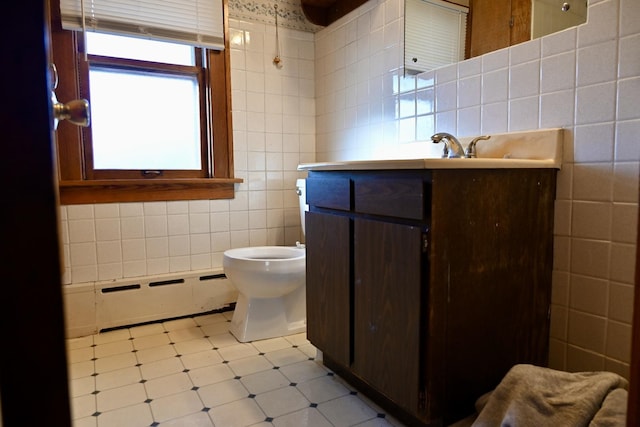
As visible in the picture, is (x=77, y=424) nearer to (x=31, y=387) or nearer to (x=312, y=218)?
(x=312, y=218)

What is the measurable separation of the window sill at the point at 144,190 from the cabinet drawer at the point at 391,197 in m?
1.22

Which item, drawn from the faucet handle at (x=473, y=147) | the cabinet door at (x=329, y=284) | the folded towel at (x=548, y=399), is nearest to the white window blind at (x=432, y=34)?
the faucet handle at (x=473, y=147)

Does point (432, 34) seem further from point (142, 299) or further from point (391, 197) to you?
point (142, 299)

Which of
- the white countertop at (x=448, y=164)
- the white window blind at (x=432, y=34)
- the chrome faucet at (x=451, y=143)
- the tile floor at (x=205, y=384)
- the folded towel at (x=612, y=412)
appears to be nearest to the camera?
the folded towel at (x=612, y=412)

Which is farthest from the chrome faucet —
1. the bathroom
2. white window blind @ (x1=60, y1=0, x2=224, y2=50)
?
white window blind @ (x1=60, y1=0, x2=224, y2=50)

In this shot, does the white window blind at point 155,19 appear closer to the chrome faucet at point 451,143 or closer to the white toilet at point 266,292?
the white toilet at point 266,292

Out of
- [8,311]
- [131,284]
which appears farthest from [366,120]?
[8,311]

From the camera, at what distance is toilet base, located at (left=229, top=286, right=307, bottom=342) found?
203 centimetres

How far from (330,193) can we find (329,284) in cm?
33

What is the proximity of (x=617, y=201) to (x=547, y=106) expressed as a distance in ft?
1.25

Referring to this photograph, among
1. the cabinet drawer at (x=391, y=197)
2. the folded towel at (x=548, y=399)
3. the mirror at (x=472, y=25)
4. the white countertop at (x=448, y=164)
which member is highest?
the mirror at (x=472, y=25)

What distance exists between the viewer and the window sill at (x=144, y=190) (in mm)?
2066

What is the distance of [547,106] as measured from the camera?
1.42 metres

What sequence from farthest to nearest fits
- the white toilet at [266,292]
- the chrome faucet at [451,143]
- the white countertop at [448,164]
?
the white toilet at [266,292], the chrome faucet at [451,143], the white countertop at [448,164]
